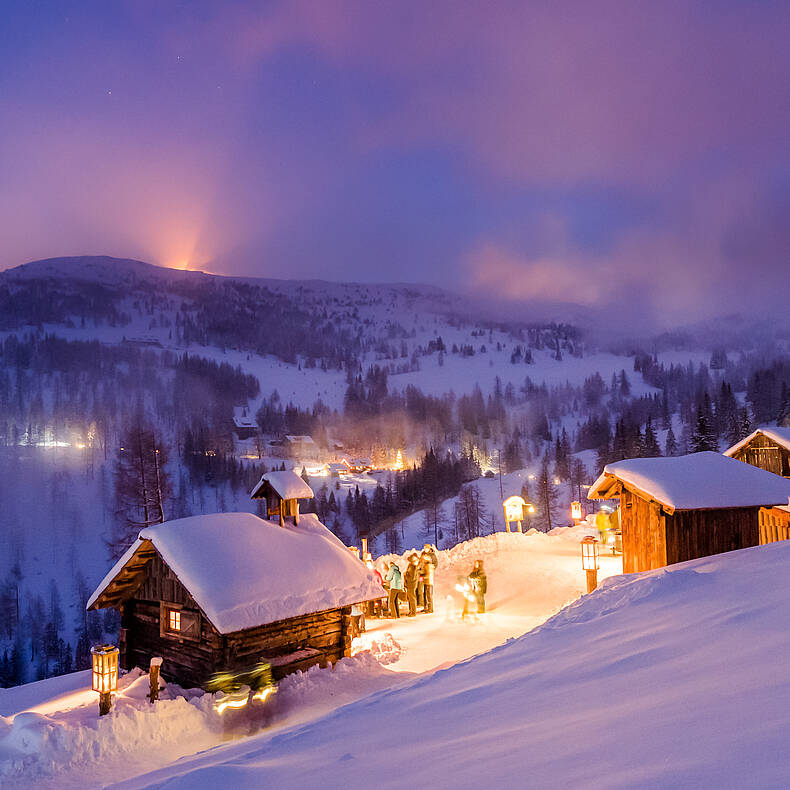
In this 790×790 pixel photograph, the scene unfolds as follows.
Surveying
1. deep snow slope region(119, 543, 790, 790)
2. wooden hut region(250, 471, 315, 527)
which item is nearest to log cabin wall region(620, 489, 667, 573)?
deep snow slope region(119, 543, 790, 790)

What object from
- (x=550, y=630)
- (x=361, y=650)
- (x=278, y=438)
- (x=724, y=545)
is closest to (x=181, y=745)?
(x=361, y=650)

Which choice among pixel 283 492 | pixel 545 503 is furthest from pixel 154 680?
pixel 545 503

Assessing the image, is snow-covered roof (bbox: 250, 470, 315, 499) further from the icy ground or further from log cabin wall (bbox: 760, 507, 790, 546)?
log cabin wall (bbox: 760, 507, 790, 546)

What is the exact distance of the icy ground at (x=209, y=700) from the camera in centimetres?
943

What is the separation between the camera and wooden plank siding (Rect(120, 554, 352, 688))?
1277 centimetres

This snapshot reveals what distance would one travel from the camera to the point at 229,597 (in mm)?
12555

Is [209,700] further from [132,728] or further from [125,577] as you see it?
[125,577]

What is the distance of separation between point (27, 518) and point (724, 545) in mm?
115151

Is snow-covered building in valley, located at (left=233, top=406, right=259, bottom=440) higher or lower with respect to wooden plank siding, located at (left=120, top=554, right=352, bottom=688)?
higher

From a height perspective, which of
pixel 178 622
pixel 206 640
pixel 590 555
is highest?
pixel 590 555

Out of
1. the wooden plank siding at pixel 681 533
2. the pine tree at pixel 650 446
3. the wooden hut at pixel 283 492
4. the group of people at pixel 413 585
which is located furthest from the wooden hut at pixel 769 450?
the pine tree at pixel 650 446

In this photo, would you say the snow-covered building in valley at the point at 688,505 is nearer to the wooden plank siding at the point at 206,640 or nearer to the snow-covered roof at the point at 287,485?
the wooden plank siding at the point at 206,640

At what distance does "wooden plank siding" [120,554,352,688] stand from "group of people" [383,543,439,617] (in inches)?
162

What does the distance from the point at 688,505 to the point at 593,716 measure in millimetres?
12445
